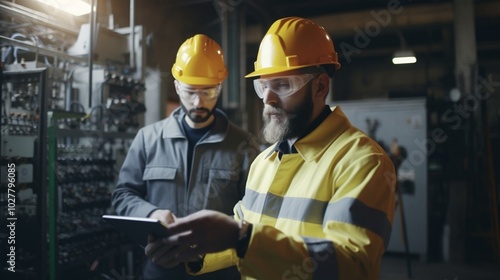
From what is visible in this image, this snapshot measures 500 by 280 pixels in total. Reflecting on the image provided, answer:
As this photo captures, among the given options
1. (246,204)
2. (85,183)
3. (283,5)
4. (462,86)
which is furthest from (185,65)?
(283,5)

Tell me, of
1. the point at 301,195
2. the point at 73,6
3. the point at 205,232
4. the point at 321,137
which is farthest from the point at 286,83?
the point at 73,6

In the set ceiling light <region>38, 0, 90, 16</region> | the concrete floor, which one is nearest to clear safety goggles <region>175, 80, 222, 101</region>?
ceiling light <region>38, 0, 90, 16</region>

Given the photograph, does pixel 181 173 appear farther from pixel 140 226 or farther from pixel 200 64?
pixel 140 226

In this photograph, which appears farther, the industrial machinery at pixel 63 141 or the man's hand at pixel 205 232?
the industrial machinery at pixel 63 141

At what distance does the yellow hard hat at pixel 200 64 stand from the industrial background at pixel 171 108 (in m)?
0.91

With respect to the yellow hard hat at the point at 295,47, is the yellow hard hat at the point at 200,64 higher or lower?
higher

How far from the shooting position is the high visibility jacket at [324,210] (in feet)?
3.17

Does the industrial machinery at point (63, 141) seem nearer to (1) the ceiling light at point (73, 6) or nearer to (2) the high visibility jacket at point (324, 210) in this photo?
(1) the ceiling light at point (73, 6)

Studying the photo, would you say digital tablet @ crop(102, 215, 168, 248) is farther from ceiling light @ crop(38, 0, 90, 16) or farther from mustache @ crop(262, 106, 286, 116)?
ceiling light @ crop(38, 0, 90, 16)

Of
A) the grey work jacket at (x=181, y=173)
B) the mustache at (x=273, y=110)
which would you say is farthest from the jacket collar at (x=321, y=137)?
the grey work jacket at (x=181, y=173)

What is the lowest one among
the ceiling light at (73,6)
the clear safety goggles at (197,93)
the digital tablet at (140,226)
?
the digital tablet at (140,226)

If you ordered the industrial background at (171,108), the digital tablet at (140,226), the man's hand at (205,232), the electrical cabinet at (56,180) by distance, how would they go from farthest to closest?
the industrial background at (171,108), the electrical cabinet at (56,180), the digital tablet at (140,226), the man's hand at (205,232)

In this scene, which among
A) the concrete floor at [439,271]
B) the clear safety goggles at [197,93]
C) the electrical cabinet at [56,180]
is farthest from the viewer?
the concrete floor at [439,271]

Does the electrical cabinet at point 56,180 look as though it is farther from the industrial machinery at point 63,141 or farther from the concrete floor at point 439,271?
the concrete floor at point 439,271
